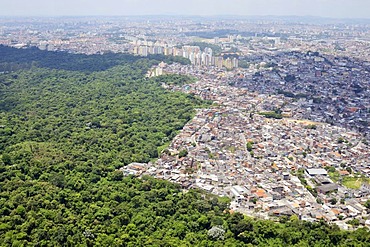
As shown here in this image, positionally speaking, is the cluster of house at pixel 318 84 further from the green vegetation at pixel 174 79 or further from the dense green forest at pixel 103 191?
the dense green forest at pixel 103 191

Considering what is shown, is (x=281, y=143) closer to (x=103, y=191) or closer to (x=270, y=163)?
(x=270, y=163)

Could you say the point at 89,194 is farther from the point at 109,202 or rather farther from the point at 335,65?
the point at 335,65

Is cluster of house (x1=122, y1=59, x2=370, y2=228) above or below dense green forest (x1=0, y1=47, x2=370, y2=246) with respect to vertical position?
below

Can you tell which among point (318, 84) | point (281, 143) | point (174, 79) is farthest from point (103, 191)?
point (318, 84)

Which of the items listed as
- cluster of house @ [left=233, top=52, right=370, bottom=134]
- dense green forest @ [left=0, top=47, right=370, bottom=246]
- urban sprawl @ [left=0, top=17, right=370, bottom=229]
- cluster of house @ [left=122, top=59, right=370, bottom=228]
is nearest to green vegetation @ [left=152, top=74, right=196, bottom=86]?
urban sprawl @ [left=0, top=17, right=370, bottom=229]

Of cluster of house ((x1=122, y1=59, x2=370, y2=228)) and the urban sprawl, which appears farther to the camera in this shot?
the urban sprawl

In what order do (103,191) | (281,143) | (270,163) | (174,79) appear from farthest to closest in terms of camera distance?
1. (174,79)
2. (281,143)
3. (270,163)
4. (103,191)

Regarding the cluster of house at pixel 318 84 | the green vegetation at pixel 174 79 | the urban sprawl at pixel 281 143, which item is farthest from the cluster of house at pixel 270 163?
the green vegetation at pixel 174 79

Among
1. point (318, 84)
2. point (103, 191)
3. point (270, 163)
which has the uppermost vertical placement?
point (318, 84)

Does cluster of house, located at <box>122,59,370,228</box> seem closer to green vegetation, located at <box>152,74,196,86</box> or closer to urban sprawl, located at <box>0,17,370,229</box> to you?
urban sprawl, located at <box>0,17,370,229</box>

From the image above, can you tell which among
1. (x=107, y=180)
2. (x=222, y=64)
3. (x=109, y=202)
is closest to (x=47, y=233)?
(x=109, y=202)
